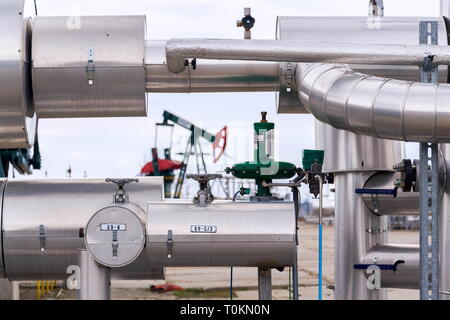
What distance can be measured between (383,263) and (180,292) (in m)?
9.92

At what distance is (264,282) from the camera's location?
19.2 ft

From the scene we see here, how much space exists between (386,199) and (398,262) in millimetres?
556

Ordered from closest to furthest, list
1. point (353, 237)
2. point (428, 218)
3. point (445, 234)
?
point (428, 218)
point (445, 234)
point (353, 237)

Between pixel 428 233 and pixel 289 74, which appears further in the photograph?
pixel 289 74

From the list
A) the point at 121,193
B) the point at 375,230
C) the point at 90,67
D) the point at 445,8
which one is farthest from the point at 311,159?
the point at 90,67

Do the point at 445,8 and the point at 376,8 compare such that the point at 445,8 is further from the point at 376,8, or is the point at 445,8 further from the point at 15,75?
the point at 15,75

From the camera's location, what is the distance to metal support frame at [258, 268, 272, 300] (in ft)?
19.1

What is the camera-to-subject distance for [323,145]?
6355 mm

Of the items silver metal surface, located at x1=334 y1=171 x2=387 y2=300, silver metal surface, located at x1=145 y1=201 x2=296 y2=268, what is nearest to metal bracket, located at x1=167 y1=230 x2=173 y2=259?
silver metal surface, located at x1=145 y1=201 x2=296 y2=268

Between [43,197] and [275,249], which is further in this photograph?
[43,197]

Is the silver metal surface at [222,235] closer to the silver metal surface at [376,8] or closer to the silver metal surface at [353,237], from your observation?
the silver metal surface at [353,237]

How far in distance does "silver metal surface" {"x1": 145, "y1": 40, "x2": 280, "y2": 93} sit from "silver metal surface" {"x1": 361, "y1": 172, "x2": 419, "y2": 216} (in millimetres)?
1212
